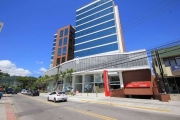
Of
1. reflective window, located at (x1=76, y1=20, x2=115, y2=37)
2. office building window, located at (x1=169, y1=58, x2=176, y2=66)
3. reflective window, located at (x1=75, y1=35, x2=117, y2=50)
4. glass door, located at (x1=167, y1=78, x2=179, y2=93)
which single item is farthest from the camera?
reflective window, located at (x1=76, y1=20, x2=115, y2=37)

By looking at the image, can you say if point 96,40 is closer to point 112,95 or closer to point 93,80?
point 93,80

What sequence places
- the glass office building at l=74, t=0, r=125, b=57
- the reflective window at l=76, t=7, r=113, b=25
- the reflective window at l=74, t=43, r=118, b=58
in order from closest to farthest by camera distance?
1. the reflective window at l=74, t=43, r=118, b=58
2. the glass office building at l=74, t=0, r=125, b=57
3. the reflective window at l=76, t=7, r=113, b=25

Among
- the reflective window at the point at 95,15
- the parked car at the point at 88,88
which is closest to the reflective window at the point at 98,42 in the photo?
the reflective window at the point at 95,15

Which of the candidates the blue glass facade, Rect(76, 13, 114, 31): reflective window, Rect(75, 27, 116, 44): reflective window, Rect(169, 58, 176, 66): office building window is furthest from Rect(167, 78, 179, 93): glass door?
Rect(76, 13, 114, 31): reflective window

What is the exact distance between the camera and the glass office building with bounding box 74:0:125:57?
147ft

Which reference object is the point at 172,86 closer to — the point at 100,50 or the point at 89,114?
the point at 89,114

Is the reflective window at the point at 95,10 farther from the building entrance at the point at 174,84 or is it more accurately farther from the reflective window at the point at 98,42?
the building entrance at the point at 174,84

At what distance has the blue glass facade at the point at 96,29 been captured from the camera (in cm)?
4578

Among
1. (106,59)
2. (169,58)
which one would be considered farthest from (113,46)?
(169,58)

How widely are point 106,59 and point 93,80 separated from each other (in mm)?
7731

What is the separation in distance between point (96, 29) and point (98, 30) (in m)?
1.52

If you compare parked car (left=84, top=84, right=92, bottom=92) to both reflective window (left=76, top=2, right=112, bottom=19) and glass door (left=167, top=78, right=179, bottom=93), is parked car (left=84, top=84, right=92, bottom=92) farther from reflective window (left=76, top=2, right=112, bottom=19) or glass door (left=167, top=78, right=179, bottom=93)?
reflective window (left=76, top=2, right=112, bottom=19)

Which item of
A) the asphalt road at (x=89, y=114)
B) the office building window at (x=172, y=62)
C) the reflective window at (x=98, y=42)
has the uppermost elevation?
the reflective window at (x=98, y=42)

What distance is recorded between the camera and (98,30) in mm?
50188
